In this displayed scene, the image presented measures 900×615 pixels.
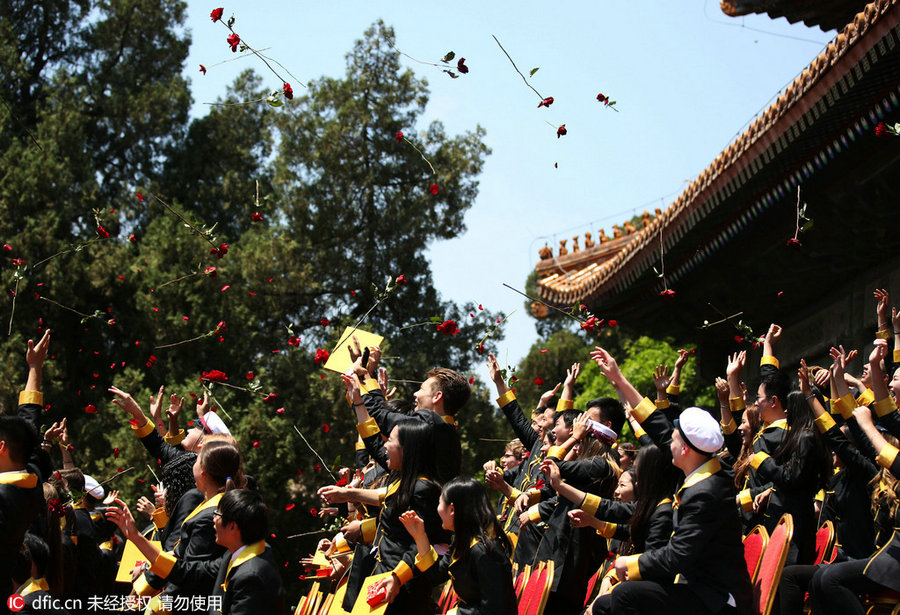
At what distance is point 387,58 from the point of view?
18906 millimetres

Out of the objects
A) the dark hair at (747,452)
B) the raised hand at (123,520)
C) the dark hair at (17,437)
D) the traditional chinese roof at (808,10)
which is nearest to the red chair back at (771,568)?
the dark hair at (747,452)

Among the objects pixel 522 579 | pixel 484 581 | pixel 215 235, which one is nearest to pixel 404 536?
pixel 484 581

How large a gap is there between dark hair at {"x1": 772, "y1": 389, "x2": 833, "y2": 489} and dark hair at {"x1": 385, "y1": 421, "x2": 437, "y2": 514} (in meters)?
1.99

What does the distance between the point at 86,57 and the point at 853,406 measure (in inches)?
748

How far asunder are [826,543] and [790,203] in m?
3.87

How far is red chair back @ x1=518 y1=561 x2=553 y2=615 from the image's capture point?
5.30 metres

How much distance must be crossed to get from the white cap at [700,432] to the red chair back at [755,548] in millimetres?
851

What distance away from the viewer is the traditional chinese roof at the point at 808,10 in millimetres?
10859

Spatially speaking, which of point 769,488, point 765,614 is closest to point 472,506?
point 765,614

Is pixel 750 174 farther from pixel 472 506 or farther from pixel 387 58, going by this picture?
pixel 387 58

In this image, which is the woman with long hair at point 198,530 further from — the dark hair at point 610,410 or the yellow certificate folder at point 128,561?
the dark hair at point 610,410

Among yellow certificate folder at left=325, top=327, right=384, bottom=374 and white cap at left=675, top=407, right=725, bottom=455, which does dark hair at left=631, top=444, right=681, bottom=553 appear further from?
yellow certificate folder at left=325, top=327, right=384, bottom=374

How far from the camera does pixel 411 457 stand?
5371mm

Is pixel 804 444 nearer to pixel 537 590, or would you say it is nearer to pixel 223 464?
pixel 537 590
